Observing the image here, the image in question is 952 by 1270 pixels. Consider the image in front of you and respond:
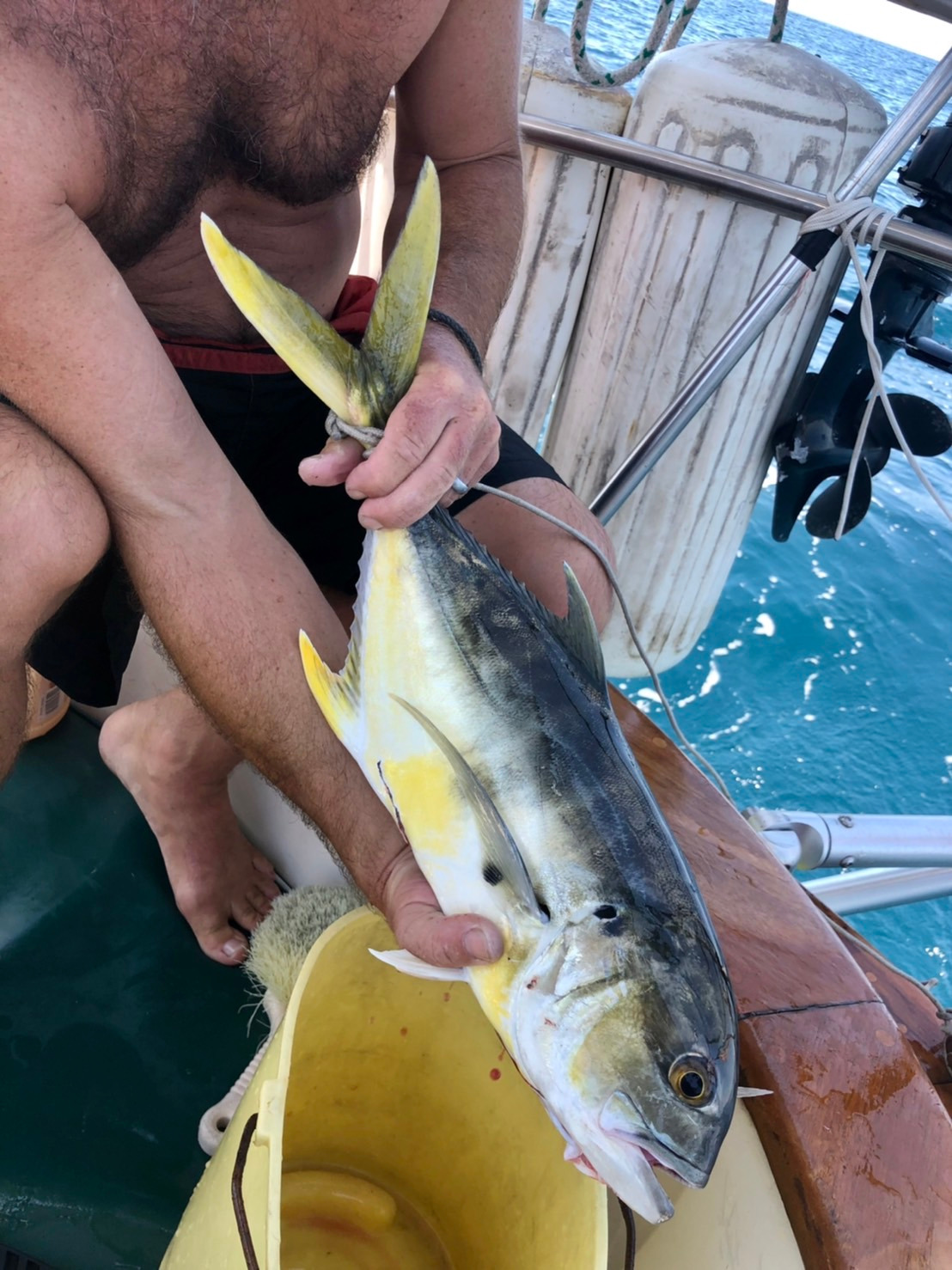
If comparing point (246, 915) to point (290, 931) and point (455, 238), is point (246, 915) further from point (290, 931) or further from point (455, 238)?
point (455, 238)

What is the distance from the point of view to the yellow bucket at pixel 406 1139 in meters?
1.08

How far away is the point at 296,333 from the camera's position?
1005 mm

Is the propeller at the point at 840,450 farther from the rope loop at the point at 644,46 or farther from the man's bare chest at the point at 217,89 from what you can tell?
the man's bare chest at the point at 217,89

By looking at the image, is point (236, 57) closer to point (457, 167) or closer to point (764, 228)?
point (457, 167)

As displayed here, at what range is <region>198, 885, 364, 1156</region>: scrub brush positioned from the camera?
1.29 m

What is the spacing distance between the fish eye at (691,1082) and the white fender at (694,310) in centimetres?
189

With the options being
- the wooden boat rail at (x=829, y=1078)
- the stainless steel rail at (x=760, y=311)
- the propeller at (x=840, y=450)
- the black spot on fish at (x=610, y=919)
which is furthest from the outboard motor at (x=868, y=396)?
the black spot on fish at (x=610, y=919)

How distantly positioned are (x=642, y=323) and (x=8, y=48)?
1.72 metres

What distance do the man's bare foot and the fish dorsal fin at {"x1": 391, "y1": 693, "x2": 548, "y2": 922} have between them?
26.0 inches

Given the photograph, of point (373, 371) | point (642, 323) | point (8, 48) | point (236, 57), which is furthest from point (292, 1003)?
point (642, 323)

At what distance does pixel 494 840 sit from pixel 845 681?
10.2 ft

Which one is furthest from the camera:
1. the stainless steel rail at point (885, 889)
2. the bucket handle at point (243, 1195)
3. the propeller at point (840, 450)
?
the propeller at point (840, 450)

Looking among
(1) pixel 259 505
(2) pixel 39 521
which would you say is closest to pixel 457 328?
(1) pixel 259 505

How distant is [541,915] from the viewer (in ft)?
2.96
